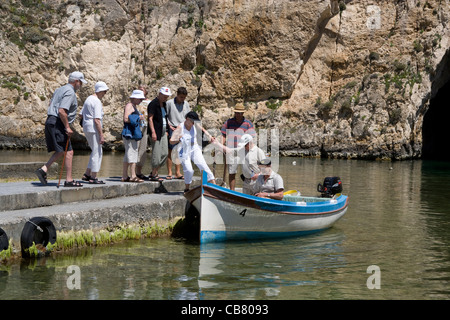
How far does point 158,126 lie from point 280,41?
131 ft

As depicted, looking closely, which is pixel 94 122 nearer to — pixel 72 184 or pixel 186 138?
pixel 72 184

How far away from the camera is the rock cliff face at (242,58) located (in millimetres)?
48500

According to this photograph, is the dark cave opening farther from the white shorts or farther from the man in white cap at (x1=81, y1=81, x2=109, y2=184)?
the man in white cap at (x1=81, y1=81, x2=109, y2=184)

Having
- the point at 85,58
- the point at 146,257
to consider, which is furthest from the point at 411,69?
the point at 146,257

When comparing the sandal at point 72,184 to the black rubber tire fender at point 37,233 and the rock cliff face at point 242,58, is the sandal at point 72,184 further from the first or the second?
the rock cliff face at point 242,58

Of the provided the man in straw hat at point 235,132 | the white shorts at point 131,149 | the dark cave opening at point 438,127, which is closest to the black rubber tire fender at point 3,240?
the white shorts at point 131,149

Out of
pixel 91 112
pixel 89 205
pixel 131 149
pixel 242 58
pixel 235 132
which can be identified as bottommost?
pixel 89 205

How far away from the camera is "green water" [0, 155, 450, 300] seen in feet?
26.9

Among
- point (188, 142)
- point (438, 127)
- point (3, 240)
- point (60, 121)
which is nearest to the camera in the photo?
point (3, 240)

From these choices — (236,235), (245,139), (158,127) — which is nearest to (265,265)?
(236,235)

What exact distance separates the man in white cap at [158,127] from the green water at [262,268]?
2.54 meters

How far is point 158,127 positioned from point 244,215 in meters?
3.41

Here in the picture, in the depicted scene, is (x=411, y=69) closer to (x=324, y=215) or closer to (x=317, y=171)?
(x=317, y=171)

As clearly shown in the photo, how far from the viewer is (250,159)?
12461 millimetres
